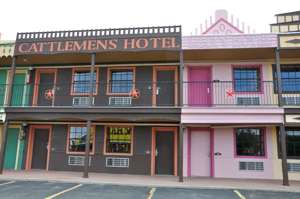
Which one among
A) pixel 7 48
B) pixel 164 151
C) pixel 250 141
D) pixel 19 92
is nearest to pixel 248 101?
pixel 250 141

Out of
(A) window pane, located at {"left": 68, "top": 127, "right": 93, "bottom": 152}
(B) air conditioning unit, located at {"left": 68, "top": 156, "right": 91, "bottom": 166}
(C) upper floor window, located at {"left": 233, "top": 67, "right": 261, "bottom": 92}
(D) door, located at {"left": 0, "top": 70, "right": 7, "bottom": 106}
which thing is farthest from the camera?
(D) door, located at {"left": 0, "top": 70, "right": 7, "bottom": 106}

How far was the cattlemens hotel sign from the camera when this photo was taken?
11.3 m

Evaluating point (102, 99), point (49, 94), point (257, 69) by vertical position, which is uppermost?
point (257, 69)

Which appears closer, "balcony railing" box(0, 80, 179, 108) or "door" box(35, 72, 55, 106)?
"balcony railing" box(0, 80, 179, 108)

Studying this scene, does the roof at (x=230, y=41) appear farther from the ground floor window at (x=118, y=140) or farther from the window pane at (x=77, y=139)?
the window pane at (x=77, y=139)

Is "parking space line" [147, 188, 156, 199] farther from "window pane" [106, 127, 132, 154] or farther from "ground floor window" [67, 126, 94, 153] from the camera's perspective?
"ground floor window" [67, 126, 94, 153]

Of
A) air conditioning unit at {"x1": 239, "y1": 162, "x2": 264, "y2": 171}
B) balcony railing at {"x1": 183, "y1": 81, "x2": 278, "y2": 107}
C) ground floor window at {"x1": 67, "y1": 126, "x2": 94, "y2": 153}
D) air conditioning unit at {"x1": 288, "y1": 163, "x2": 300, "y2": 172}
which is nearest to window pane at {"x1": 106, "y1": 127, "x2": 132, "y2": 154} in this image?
ground floor window at {"x1": 67, "y1": 126, "x2": 94, "y2": 153}

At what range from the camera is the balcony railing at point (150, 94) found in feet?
39.6

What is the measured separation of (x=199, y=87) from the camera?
1273 cm

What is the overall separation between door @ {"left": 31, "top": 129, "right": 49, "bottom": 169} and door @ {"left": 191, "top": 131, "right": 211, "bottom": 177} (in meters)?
7.50

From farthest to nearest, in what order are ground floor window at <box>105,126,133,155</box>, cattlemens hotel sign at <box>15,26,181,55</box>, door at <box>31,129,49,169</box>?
door at <box>31,129,49,169</box>, ground floor window at <box>105,126,133,155</box>, cattlemens hotel sign at <box>15,26,181,55</box>

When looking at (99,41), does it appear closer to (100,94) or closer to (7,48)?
(100,94)

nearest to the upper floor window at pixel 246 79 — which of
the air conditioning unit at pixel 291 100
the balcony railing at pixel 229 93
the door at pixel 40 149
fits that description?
the balcony railing at pixel 229 93

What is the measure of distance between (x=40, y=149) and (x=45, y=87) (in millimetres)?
3297
